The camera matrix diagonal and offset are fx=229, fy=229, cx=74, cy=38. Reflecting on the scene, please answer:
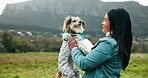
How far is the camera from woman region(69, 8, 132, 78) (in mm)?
2365

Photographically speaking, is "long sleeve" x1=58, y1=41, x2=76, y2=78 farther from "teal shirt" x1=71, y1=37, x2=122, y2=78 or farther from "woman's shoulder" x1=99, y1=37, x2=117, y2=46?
"woman's shoulder" x1=99, y1=37, x2=117, y2=46

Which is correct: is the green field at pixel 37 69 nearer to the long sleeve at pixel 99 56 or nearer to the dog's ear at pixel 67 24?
the dog's ear at pixel 67 24

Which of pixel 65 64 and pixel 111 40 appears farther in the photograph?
pixel 65 64

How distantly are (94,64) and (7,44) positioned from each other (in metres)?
54.5

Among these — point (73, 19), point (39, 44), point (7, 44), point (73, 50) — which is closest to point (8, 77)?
point (73, 19)

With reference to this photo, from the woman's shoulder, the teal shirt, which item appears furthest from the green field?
the woman's shoulder

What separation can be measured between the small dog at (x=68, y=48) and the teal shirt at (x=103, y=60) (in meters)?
0.98

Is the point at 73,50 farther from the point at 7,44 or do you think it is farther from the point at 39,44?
the point at 39,44

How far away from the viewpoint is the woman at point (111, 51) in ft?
7.76

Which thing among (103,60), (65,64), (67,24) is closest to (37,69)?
(67,24)

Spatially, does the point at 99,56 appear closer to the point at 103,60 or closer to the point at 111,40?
the point at 103,60

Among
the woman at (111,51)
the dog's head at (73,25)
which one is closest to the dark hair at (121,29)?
the woman at (111,51)

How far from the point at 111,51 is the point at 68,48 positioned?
139cm

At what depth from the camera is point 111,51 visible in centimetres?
236
